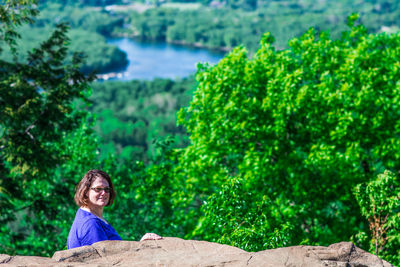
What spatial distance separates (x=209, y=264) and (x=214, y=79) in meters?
10.6

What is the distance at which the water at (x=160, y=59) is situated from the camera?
110312 mm

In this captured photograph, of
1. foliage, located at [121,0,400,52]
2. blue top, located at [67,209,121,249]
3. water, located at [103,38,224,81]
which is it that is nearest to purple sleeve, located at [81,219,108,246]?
blue top, located at [67,209,121,249]

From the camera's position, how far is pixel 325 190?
50.5ft

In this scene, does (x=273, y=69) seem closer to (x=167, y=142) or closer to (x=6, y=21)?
(x=167, y=142)

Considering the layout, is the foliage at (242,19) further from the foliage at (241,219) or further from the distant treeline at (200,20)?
the foliage at (241,219)

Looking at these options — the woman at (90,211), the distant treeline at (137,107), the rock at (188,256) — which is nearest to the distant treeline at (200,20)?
the distant treeline at (137,107)

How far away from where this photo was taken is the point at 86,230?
5387mm

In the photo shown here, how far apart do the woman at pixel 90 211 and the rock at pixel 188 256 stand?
14cm

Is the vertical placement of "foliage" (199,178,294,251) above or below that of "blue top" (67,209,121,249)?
below

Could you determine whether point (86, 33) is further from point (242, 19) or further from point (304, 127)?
point (304, 127)

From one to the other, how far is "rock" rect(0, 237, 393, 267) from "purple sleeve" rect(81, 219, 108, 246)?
0.35 feet

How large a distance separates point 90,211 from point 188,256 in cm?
127

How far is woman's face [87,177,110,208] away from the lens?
18.0 feet

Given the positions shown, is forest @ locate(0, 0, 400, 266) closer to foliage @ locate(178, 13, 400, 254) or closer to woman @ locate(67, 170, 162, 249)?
foliage @ locate(178, 13, 400, 254)
